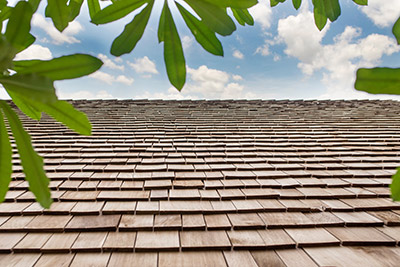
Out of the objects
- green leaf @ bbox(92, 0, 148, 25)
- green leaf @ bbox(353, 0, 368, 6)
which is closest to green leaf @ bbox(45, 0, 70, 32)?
green leaf @ bbox(92, 0, 148, 25)

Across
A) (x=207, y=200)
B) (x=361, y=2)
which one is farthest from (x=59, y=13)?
(x=207, y=200)

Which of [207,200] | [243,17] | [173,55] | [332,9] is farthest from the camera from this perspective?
[207,200]

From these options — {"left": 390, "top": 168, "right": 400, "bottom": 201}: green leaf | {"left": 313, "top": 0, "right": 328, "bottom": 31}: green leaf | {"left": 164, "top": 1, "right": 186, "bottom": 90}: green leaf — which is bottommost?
{"left": 390, "top": 168, "right": 400, "bottom": 201}: green leaf

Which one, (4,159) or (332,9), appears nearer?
(4,159)

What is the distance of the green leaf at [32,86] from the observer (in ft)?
1.35

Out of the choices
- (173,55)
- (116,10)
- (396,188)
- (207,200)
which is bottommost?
(207,200)

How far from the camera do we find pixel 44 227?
1.78 metres

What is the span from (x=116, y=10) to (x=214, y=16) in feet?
0.84

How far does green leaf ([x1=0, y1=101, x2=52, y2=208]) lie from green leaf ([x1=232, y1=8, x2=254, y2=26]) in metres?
0.89

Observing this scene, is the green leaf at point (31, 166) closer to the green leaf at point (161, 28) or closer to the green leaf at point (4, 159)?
the green leaf at point (4, 159)

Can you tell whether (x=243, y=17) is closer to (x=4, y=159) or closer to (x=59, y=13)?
(x=59, y=13)

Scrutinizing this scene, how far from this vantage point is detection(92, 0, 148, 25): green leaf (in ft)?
2.06

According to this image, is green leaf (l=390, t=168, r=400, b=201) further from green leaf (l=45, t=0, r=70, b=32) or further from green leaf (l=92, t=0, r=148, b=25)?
green leaf (l=45, t=0, r=70, b=32)

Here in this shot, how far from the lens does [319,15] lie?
918 millimetres
